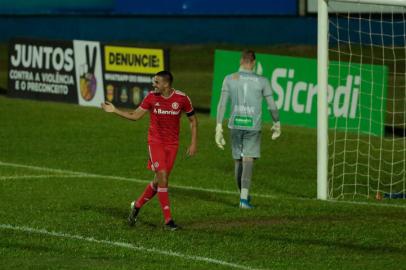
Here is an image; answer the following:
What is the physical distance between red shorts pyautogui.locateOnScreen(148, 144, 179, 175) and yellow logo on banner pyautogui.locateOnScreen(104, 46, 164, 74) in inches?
541

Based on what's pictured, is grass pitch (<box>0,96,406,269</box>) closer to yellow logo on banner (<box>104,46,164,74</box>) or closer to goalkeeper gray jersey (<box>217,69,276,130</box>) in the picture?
goalkeeper gray jersey (<box>217,69,276,130</box>)

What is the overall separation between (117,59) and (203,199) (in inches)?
502

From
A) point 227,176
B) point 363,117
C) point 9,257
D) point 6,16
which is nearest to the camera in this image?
point 9,257

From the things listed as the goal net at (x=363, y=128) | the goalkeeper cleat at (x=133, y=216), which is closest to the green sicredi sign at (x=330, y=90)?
the goal net at (x=363, y=128)

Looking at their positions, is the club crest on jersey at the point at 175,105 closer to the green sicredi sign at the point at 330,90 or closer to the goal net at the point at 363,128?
the goal net at the point at 363,128

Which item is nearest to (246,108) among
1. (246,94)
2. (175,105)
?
(246,94)

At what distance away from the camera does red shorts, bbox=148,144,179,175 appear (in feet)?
50.9

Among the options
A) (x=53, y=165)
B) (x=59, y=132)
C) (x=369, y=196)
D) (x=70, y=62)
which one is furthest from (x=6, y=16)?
(x=369, y=196)

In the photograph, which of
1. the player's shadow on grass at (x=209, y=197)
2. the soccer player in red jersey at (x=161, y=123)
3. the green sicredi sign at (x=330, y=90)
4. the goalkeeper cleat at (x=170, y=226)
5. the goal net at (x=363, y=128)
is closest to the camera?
the goalkeeper cleat at (x=170, y=226)

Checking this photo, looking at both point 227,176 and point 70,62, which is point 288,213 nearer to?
point 227,176

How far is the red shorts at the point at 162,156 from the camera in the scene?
50.9 ft

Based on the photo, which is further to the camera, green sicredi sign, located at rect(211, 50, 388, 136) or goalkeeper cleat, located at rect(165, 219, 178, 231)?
green sicredi sign, located at rect(211, 50, 388, 136)

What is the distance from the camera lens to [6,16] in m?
53.2

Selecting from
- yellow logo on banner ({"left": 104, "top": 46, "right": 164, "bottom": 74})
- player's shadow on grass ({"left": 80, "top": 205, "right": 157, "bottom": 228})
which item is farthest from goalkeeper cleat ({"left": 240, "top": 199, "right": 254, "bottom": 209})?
yellow logo on banner ({"left": 104, "top": 46, "right": 164, "bottom": 74})
